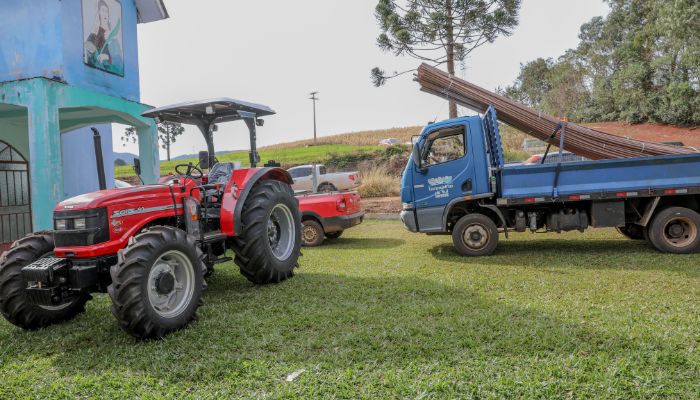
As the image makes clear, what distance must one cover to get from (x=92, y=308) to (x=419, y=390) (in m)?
3.93

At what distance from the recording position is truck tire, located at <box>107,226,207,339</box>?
11.9 ft

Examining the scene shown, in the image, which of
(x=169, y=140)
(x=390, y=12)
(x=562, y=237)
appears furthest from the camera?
(x=169, y=140)

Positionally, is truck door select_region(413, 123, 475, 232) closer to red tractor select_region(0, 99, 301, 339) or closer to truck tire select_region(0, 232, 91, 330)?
red tractor select_region(0, 99, 301, 339)

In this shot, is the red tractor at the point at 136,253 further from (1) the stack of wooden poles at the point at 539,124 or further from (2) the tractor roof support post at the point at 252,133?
(1) the stack of wooden poles at the point at 539,124

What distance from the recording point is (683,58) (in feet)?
82.3

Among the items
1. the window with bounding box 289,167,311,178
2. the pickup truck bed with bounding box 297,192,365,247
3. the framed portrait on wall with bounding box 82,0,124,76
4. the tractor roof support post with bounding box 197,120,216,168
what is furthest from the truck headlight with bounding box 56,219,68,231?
the window with bounding box 289,167,311,178

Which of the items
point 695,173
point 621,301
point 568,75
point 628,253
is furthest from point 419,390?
point 568,75

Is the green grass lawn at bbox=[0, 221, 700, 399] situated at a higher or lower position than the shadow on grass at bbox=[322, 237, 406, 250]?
lower

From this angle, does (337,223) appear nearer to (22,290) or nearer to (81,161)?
(22,290)

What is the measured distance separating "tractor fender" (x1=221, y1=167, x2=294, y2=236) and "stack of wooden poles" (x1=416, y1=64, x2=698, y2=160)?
435 centimetres

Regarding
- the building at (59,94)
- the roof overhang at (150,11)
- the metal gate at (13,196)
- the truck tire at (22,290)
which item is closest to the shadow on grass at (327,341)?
the truck tire at (22,290)

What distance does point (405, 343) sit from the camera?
3590 millimetres

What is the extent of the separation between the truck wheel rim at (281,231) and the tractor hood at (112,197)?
1.75 m

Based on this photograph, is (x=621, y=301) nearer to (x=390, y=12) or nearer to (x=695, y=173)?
(x=695, y=173)
